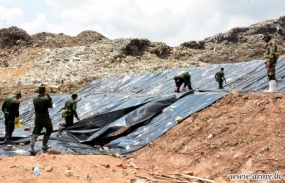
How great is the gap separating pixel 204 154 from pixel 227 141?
484mm

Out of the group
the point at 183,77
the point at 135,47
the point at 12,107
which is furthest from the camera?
the point at 135,47

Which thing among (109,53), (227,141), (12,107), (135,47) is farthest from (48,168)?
(135,47)

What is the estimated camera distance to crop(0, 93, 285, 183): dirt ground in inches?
203

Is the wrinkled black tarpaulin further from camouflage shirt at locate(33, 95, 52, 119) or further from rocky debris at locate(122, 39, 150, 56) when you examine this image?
rocky debris at locate(122, 39, 150, 56)

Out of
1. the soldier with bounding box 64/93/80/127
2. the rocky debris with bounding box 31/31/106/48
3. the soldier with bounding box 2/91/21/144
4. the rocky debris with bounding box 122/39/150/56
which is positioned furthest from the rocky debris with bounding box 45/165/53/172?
the rocky debris with bounding box 31/31/106/48

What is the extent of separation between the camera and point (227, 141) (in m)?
5.92

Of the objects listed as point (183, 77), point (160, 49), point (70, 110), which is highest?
point (160, 49)

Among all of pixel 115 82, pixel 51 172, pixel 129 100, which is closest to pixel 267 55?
pixel 129 100

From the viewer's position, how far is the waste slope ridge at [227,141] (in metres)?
5.13

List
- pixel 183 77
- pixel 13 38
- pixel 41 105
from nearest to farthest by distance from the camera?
pixel 41 105
pixel 183 77
pixel 13 38

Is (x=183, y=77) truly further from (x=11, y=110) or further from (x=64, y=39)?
(x=64, y=39)

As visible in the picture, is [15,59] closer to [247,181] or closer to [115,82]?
[115,82]

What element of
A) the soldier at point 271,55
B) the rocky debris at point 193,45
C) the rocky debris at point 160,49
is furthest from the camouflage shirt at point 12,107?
the rocky debris at point 193,45

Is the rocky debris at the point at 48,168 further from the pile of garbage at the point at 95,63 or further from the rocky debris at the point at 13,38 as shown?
the rocky debris at the point at 13,38
